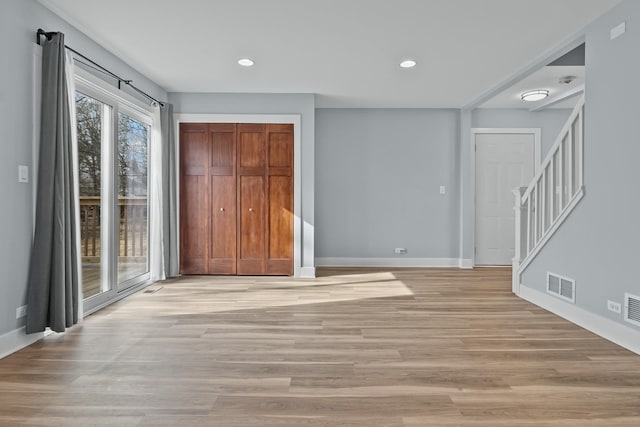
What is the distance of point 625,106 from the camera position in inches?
127

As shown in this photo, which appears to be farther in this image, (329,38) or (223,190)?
(223,190)

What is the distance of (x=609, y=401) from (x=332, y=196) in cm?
506

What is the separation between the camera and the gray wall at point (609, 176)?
3.13 m

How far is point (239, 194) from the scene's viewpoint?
598cm

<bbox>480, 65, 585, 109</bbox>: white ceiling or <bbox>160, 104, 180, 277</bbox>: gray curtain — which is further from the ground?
<bbox>480, 65, 585, 109</bbox>: white ceiling

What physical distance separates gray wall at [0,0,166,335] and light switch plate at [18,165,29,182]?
0.03 metres

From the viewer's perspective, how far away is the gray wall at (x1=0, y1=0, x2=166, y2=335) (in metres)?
2.95

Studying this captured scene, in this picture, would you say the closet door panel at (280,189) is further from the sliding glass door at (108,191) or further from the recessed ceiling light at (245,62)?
the sliding glass door at (108,191)

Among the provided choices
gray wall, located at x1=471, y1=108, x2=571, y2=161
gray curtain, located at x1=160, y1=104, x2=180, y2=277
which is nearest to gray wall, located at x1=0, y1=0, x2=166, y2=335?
gray curtain, located at x1=160, y1=104, x2=180, y2=277

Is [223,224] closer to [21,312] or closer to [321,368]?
[21,312]

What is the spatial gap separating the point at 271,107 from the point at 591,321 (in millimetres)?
4585

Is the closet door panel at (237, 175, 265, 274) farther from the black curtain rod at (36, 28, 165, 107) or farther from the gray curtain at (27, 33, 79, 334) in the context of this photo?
the gray curtain at (27, 33, 79, 334)

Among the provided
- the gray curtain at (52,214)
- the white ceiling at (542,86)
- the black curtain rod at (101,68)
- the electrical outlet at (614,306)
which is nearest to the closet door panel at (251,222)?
the black curtain rod at (101,68)

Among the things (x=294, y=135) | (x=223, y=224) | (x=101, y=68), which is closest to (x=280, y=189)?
(x=294, y=135)
